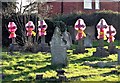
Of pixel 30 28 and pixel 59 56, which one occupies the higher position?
pixel 30 28

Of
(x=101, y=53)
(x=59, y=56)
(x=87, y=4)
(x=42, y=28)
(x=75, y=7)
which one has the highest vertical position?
(x=87, y=4)

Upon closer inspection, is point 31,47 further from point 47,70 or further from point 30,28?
point 47,70

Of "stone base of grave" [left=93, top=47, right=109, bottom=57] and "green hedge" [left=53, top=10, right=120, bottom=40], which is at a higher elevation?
"green hedge" [left=53, top=10, right=120, bottom=40]

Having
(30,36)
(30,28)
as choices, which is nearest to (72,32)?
(30,36)

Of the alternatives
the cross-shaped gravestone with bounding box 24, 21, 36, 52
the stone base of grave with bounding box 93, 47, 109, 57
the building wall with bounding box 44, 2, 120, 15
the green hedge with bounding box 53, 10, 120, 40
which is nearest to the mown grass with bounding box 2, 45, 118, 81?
the stone base of grave with bounding box 93, 47, 109, 57

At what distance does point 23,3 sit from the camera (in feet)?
102

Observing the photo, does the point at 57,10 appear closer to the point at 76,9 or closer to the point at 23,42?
the point at 76,9

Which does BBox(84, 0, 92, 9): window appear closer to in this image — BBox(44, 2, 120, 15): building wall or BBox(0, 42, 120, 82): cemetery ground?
BBox(44, 2, 120, 15): building wall

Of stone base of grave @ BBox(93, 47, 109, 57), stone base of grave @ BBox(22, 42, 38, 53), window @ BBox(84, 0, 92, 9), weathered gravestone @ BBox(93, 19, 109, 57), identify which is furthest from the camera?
window @ BBox(84, 0, 92, 9)

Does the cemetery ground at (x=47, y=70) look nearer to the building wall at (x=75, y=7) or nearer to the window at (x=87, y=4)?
the building wall at (x=75, y=7)

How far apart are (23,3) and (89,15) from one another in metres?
5.15

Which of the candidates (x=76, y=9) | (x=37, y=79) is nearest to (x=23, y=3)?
(x=76, y=9)

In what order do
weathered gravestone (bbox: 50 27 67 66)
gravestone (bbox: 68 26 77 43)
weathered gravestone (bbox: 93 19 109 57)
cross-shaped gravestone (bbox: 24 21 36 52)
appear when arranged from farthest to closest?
gravestone (bbox: 68 26 77 43) < cross-shaped gravestone (bbox: 24 21 36 52) < weathered gravestone (bbox: 93 19 109 57) < weathered gravestone (bbox: 50 27 67 66)

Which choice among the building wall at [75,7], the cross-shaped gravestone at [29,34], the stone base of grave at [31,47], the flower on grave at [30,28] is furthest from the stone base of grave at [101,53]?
the building wall at [75,7]
